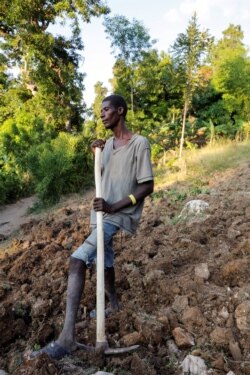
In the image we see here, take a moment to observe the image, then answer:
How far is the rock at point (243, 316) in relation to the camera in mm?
2610

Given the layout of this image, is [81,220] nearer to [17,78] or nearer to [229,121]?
[17,78]

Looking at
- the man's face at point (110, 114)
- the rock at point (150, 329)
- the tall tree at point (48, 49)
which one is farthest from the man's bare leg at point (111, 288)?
the tall tree at point (48, 49)

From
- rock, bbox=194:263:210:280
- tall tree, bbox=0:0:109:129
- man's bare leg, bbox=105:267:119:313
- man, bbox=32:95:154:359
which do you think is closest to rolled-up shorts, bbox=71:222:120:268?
man, bbox=32:95:154:359

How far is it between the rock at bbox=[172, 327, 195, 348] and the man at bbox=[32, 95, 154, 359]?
0.62m

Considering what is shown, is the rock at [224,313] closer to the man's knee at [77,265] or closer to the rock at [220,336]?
the rock at [220,336]

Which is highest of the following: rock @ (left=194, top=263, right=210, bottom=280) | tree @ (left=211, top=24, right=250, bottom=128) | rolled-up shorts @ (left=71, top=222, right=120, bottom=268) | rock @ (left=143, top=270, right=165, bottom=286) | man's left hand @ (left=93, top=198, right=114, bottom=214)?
tree @ (left=211, top=24, right=250, bottom=128)

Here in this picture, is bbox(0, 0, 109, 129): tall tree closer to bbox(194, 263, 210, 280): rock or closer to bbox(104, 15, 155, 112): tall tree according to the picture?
bbox(104, 15, 155, 112): tall tree

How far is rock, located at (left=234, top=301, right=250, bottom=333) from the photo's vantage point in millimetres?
2610

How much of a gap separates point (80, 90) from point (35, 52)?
1991 mm

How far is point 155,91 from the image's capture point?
52.1 feet

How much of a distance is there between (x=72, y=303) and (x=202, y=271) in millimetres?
1427

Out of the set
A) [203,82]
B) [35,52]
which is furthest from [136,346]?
[35,52]

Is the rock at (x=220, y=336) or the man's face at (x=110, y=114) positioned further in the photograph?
the man's face at (x=110, y=114)

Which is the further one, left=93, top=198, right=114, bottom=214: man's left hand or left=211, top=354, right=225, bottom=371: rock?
left=93, top=198, right=114, bottom=214: man's left hand
